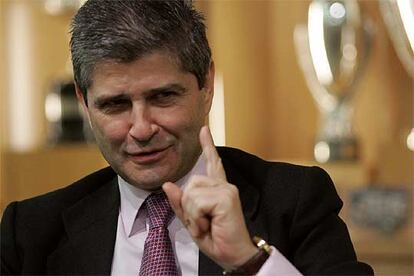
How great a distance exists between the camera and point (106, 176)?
184 cm

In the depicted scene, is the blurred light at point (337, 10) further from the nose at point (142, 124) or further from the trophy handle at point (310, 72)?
the nose at point (142, 124)

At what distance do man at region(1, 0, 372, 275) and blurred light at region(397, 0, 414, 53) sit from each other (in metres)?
1.66

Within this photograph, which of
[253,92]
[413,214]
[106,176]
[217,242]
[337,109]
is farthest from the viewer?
[253,92]

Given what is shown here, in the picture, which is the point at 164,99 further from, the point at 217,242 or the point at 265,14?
the point at 265,14

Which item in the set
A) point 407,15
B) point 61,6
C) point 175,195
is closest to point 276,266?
point 175,195

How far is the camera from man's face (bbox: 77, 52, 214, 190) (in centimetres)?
155

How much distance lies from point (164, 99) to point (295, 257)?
0.30 metres

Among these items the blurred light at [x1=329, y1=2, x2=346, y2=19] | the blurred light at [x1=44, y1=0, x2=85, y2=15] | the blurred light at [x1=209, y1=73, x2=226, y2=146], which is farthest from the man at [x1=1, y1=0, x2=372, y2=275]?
the blurred light at [x1=44, y1=0, x2=85, y2=15]

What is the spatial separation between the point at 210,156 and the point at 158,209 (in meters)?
0.21

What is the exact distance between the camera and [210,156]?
152cm

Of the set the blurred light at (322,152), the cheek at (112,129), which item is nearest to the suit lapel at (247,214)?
the cheek at (112,129)

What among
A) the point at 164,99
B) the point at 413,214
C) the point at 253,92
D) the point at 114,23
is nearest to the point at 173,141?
the point at 164,99

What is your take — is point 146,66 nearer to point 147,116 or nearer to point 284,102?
point 147,116

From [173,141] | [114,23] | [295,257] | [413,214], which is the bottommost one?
[413,214]
